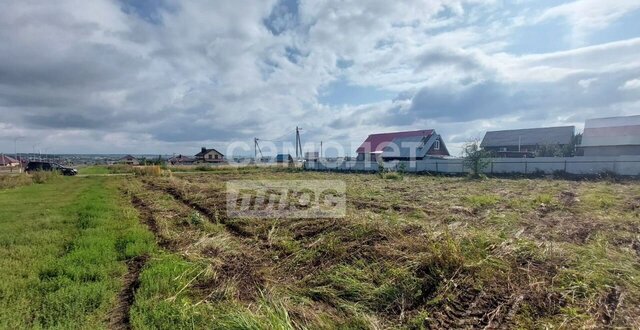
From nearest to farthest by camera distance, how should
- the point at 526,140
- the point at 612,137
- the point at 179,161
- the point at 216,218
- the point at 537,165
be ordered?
the point at 216,218 → the point at 537,165 → the point at 612,137 → the point at 526,140 → the point at 179,161

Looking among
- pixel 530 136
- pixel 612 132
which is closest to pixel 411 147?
pixel 530 136

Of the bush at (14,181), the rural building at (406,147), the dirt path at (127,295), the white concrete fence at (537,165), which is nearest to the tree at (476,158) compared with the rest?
the white concrete fence at (537,165)

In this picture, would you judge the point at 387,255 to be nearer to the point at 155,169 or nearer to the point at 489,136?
the point at 155,169

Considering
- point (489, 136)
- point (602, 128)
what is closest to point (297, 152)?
point (489, 136)

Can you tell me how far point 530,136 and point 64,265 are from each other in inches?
1611

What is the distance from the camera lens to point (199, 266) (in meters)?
4.38

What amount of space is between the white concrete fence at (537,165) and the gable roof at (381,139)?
1010cm

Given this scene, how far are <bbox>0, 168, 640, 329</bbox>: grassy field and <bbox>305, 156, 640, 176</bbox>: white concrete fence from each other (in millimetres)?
13719

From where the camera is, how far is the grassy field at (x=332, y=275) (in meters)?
2.94

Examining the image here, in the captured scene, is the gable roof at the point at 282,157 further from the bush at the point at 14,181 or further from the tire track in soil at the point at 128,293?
the tire track in soil at the point at 128,293

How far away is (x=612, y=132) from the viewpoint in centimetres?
2655

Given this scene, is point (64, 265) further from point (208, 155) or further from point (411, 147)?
point (208, 155)

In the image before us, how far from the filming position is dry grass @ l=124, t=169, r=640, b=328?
2898mm

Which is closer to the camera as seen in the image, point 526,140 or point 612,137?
point 612,137
